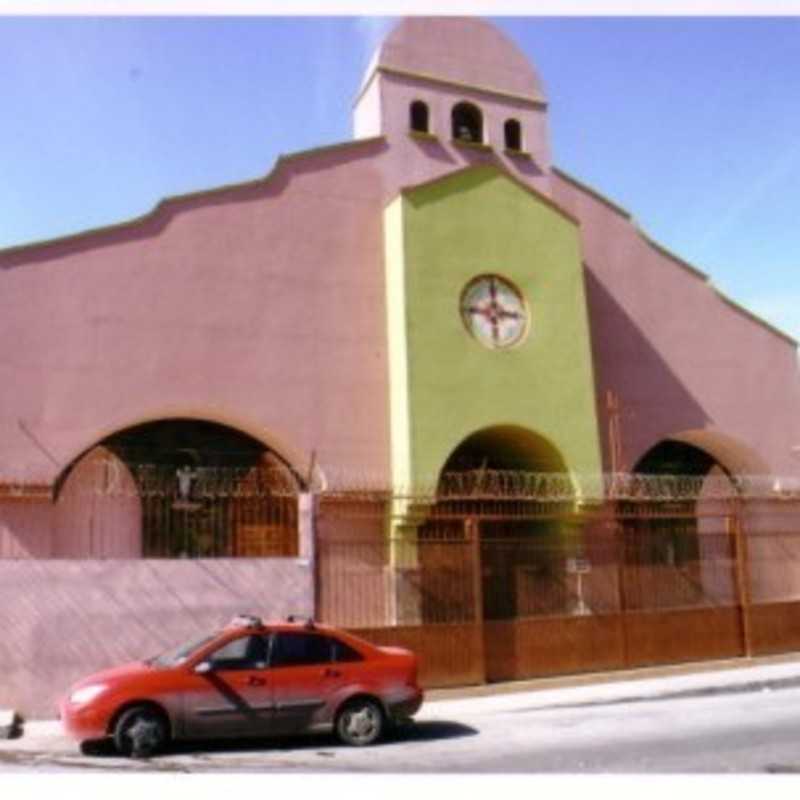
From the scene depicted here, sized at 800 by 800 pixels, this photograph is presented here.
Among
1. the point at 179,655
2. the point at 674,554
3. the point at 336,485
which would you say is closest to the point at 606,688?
the point at 674,554

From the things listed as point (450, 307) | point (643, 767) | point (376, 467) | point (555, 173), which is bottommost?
point (643, 767)

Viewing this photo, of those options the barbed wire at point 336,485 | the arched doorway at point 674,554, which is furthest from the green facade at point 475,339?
the arched doorway at point 674,554

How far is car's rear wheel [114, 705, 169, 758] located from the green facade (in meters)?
7.46

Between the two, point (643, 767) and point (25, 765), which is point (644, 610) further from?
point (25, 765)

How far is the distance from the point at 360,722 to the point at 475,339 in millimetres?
8754

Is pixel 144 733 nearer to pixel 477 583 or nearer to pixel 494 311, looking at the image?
pixel 477 583

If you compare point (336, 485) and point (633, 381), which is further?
point (633, 381)

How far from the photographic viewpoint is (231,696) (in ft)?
36.2

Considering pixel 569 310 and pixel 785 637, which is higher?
pixel 569 310

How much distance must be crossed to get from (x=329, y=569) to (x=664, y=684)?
5.14 meters

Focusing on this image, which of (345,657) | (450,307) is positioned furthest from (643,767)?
(450,307)

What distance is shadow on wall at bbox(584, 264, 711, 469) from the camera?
68.9ft

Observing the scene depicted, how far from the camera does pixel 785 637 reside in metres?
18.3

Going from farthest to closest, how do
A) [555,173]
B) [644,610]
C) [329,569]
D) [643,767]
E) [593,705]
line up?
[555,173] → [644,610] → [329,569] → [593,705] → [643,767]
